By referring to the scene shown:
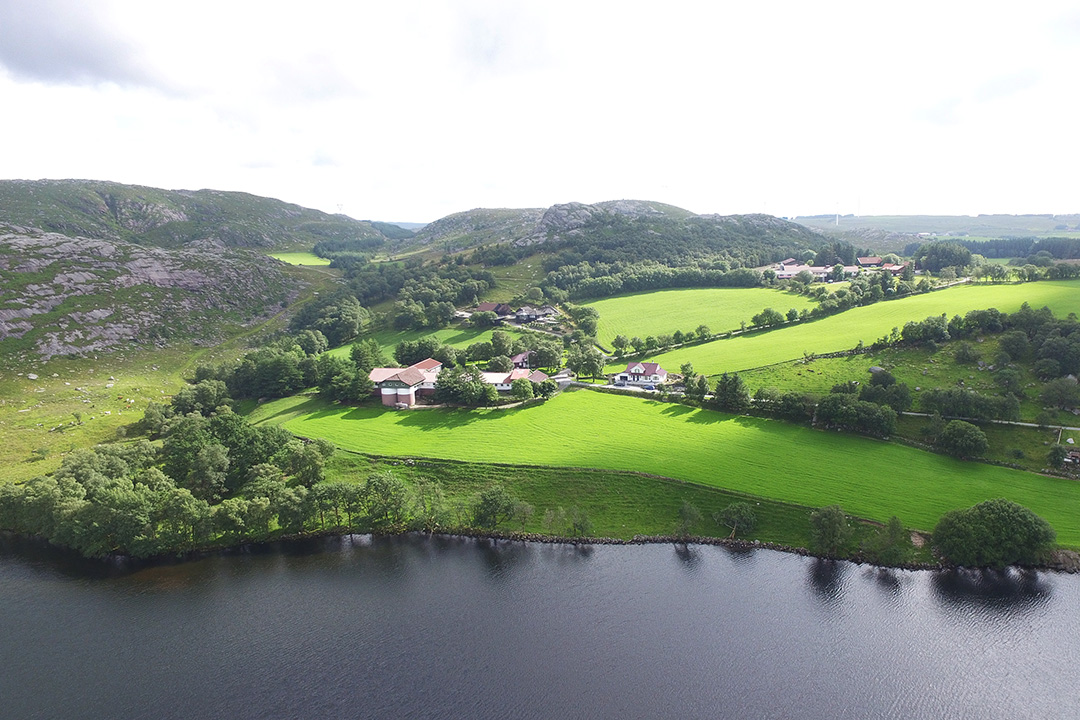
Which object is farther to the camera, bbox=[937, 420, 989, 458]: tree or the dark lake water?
bbox=[937, 420, 989, 458]: tree

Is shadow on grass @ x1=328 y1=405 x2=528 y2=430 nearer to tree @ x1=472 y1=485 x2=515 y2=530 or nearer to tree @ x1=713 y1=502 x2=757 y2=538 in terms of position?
tree @ x1=472 y1=485 x2=515 y2=530

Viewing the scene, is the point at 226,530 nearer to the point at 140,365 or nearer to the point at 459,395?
the point at 459,395

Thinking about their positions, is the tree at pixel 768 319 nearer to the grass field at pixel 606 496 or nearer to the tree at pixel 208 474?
the grass field at pixel 606 496

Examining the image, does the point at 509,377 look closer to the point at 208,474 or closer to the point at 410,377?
the point at 410,377

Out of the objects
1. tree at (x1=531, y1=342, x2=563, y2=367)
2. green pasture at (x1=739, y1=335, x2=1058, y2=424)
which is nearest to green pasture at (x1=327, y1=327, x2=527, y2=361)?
tree at (x1=531, y1=342, x2=563, y2=367)

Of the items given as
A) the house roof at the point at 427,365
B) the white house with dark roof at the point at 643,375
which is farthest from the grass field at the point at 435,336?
the white house with dark roof at the point at 643,375

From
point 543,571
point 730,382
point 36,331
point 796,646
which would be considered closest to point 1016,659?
point 796,646
